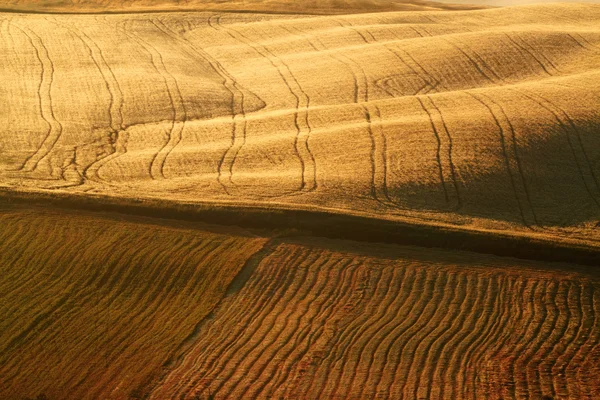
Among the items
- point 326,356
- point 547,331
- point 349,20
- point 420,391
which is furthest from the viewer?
point 349,20

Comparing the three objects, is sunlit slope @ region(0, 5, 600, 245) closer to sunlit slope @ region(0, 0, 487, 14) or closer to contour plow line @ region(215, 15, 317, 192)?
contour plow line @ region(215, 15, 317, 192)

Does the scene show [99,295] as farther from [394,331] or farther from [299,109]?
[299,109]

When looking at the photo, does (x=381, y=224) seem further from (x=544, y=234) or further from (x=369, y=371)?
(x=369, y=371)

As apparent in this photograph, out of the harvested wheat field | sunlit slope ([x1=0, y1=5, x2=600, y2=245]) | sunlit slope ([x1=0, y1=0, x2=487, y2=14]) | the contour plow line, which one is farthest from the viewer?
sunlit slope ([x1=0, y1=0, x2=487, y2=14])

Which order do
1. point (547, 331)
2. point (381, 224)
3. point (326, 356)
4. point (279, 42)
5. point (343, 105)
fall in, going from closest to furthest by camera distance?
point (326, 356) → point (547, 331) → point (381, 224) → point (343, 105) → point (279, 42)

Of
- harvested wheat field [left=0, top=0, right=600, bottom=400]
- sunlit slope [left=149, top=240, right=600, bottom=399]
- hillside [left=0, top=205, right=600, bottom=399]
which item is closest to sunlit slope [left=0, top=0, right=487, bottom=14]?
harvested wheat field [left=0, top=0, right=600, bottom=400]

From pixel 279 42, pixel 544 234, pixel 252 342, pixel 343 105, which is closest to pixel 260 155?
pixel 343 105

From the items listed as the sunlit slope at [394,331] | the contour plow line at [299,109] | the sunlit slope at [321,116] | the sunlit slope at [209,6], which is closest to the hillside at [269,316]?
the sunlit slope at [394,331]
